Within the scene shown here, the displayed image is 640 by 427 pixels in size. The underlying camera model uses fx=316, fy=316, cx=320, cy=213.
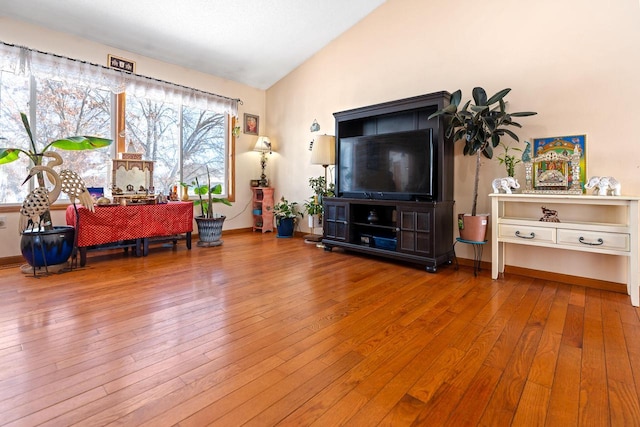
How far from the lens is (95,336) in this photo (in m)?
1.76

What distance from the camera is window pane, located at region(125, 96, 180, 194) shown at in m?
4.29

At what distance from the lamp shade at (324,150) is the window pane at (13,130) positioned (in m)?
3.33

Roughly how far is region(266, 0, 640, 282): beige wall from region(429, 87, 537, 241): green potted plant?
0.25 metres

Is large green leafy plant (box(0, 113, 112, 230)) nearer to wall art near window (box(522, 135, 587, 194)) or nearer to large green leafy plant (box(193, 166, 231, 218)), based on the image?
large green leafy plant (box(193, 166, 231, 218))

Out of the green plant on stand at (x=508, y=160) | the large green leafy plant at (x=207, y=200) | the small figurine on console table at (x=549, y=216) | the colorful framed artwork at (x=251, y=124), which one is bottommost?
the small figurine on console table at (x=549, y=216)

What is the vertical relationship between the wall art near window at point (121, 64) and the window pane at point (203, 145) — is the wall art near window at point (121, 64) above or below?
above

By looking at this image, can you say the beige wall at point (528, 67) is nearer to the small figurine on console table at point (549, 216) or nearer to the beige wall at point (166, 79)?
the small figurine on console table at point (549, 216)

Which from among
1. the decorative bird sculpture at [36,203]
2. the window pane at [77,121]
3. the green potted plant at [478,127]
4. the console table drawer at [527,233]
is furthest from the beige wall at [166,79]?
the console table drawer at [527,233]

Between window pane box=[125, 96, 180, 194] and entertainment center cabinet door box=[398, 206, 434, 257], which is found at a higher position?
window pane box=[125, 96, 180, 194]

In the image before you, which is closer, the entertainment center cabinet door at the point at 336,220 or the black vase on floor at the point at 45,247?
the black vase on floor at the point at 45,247

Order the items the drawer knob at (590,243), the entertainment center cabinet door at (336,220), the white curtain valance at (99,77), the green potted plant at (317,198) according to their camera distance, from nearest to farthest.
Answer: the drawer knob at (590,243)
the white curtain valance at (99,77)
the entertainment center cabinet door at (336,220)
the green potted plant at (317,198)

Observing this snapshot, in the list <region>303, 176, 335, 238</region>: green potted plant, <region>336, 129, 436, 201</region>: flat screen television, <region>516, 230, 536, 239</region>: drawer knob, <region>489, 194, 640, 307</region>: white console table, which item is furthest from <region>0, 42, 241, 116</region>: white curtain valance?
<region>516, 230, 536, 239</region>: drawer knob

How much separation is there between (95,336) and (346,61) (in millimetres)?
4345

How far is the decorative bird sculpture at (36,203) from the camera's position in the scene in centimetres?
295
